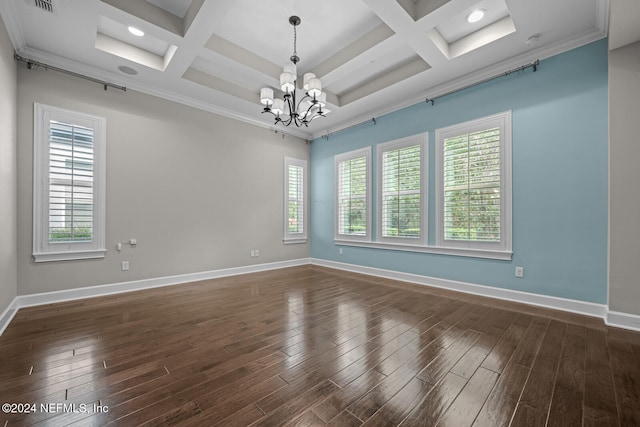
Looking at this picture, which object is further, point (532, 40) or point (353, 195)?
point (353, 195)

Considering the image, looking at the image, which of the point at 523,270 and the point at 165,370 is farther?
the point at 523,270

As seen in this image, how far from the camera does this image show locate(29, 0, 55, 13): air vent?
251 centimetres

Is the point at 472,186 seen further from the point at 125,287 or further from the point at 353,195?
the point at 125,287

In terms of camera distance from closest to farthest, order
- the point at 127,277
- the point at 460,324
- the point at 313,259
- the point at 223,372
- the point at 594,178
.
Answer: the point at 223,372, the point at 460,324, the point at 594,178, the point at 127,277, the point at 313,259

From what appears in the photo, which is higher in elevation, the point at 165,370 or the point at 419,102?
the point at 419,102

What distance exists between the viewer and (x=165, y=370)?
189 centimetres

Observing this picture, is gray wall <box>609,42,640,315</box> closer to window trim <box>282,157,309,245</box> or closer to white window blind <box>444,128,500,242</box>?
white window blind <box>444,128,500,242</box>

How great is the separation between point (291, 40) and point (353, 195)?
3.00m

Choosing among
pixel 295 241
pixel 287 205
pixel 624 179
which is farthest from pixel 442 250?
pixel 287 205

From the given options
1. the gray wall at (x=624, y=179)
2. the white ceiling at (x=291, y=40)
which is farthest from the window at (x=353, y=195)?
the gray wall at (x=624, y=179)

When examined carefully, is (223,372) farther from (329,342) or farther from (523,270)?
(523,270)

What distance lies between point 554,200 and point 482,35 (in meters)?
2.19

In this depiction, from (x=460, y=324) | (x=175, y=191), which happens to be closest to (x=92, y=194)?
(x=175, y=191)

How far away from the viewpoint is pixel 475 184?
3.74 m
